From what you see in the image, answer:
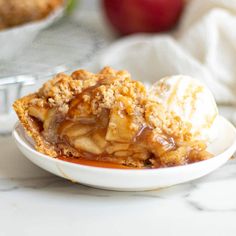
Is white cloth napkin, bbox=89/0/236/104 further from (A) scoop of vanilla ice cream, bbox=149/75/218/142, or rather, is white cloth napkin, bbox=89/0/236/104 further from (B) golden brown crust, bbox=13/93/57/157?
(B) golden brown crust, bbox=13/93/57/157

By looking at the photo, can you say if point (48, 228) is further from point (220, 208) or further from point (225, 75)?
point (225, 75)

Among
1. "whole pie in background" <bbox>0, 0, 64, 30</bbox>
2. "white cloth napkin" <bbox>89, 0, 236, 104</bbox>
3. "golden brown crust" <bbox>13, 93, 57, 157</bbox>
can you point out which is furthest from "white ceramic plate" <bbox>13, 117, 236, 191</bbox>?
"whole pie in background" <bbox>0, 0, 64, 30</bbox>

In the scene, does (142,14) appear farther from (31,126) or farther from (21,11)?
(31,126)

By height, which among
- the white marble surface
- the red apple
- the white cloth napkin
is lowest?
the red apple

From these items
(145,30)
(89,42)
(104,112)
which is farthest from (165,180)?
(145,30)

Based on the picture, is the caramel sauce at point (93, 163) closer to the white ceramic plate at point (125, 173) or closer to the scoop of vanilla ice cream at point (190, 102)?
the white ceramic plate at point (125, 173)

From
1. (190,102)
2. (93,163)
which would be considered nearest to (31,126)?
(93,163)
